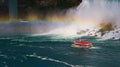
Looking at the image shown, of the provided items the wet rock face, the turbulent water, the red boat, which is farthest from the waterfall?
the red boat

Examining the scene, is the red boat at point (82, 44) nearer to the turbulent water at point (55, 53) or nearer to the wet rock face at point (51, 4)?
the turbulent water at point (55, 53)

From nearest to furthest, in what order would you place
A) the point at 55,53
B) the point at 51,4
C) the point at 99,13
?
1. the point at 55,53
2. the point at 99,13
3. the point at 51,4

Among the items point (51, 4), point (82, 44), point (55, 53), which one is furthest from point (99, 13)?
point (55, 53)

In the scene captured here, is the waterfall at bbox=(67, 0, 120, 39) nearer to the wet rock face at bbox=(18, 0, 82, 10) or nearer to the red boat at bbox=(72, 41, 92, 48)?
the wet rock face at bbox=(18, 0, 82, 10)

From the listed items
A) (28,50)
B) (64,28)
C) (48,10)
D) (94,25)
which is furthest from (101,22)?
(28,50)

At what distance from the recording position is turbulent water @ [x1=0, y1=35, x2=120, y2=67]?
333 ft

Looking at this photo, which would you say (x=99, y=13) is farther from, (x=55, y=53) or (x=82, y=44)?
(x=55, y=53)

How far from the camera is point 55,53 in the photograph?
112938 mm

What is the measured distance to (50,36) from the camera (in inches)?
5782

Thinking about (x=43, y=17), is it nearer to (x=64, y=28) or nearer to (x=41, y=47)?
(x=64, y=28)

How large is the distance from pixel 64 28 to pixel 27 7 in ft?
80.5

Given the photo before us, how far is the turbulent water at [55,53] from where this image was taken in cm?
10138

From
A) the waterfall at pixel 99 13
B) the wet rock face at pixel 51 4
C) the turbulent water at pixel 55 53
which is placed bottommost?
the turbulent water at pixel 55 53

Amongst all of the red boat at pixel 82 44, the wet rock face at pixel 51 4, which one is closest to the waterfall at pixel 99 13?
the wet rock face at pixel 51 4
